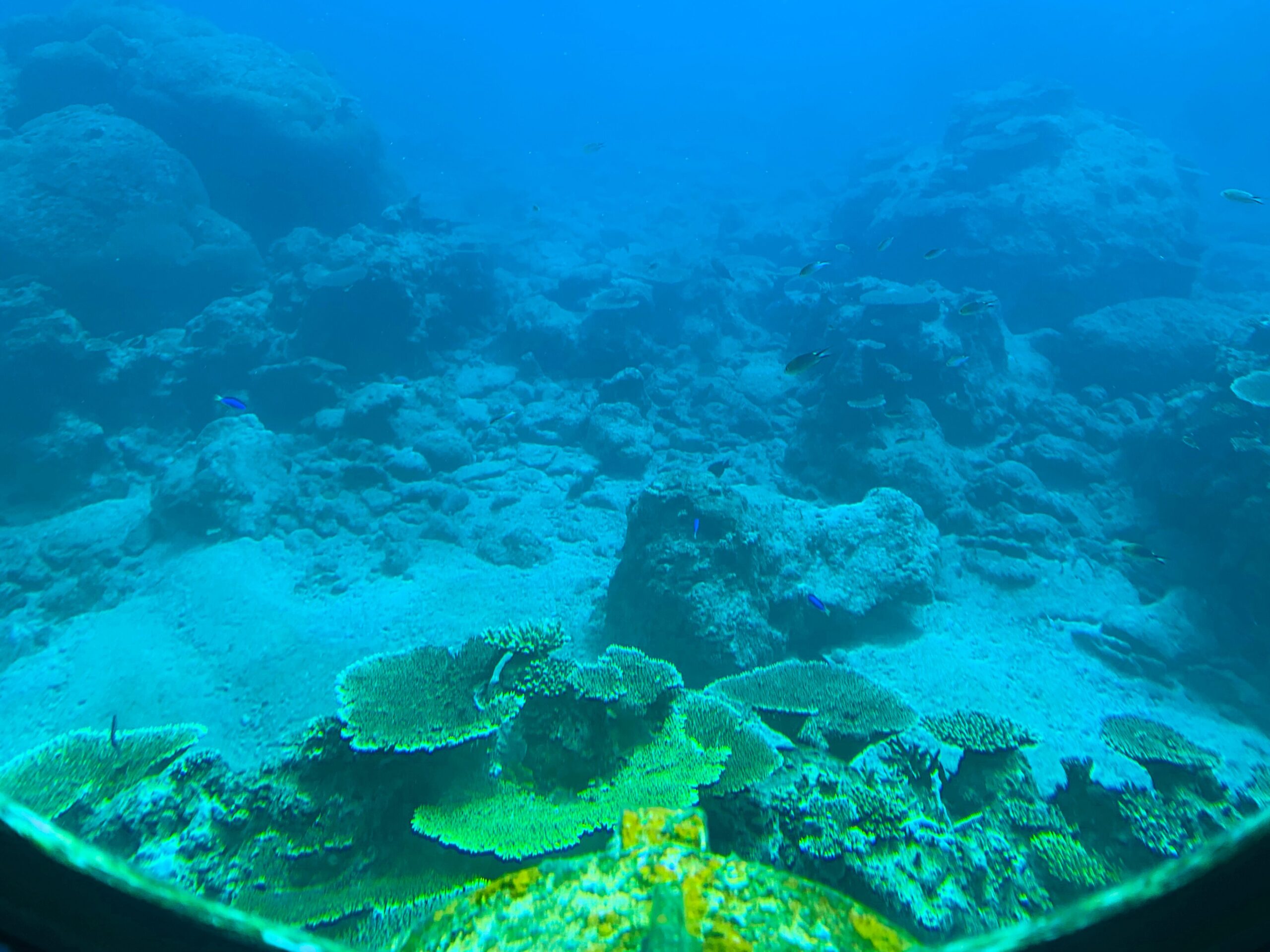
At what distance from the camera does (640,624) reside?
7.00m

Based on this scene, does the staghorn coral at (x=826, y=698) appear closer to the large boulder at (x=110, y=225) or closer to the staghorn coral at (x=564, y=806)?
the staghorn coral at (x=564, y=806)

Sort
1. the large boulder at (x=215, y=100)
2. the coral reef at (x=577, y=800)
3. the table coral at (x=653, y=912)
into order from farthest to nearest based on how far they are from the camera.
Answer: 1. the large boulder at (x=215, y=100)
2. the coral reef at (x=577, y=800)
3. the table coral at (x=653, y=912)

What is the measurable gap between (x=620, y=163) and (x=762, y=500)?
49.7 m

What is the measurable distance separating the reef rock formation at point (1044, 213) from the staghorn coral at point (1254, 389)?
9013 mm

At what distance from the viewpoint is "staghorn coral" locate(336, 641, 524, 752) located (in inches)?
136

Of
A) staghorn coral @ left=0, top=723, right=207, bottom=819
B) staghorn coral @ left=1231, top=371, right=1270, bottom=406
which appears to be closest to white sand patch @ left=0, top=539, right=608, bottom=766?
staghorn coral @ left=0, top=723, right=207, bottom=819

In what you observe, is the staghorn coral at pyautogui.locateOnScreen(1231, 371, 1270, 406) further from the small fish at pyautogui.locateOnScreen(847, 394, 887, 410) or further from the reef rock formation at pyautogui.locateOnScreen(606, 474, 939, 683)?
the reef rock formation at pyautogui.locateOnScreen(606, 474, 939, 683)

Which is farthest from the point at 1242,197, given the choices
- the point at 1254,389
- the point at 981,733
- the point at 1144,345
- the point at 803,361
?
the point at 981,733

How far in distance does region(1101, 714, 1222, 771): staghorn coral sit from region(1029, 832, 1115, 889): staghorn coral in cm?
107

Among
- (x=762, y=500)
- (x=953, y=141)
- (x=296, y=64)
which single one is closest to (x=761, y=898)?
(x=762, y=500)

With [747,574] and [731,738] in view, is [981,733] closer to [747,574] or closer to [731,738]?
[731,738]

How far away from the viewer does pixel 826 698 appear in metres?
4.57

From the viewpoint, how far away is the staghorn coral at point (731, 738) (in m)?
3.43

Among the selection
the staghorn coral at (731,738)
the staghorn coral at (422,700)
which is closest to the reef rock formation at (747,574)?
the staghorn coral at (731,738)
